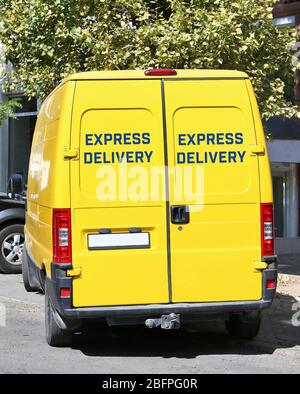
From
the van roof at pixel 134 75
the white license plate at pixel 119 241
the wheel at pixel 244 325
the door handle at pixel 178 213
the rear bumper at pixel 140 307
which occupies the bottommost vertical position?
the wheel at pixel 244 325

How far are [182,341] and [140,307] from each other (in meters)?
1.37

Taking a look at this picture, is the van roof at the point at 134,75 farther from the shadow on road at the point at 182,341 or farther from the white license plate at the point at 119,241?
the shadow on road at the point at 182,341

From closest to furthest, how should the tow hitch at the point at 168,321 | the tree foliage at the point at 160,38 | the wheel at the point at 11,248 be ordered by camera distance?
the tow hitch at the point at 168,321, the tree foliage at the point at 160,38, the wheel at the point at 11,248

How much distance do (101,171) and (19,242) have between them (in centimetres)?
606

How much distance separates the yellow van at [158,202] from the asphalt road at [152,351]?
1.36 ft

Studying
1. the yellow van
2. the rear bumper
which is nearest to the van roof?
the yellow van

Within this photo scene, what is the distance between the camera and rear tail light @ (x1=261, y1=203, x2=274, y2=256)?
609cm

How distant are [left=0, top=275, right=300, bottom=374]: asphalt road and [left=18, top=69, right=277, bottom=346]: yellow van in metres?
0.41

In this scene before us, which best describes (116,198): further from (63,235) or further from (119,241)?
(63,235)

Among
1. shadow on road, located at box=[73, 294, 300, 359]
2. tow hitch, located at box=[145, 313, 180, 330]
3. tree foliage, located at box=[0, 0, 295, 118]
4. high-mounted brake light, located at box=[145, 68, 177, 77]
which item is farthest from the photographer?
tree foliage, located at box=[0, 0, 295, 118]

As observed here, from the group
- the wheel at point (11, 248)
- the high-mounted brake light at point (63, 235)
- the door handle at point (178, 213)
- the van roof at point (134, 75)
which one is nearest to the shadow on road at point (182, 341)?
the high-mounted brake light at point (63, 235)

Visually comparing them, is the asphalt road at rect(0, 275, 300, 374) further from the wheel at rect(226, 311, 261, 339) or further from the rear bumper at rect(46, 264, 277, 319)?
the rear bumper at rect(46, 264, 277, 319)

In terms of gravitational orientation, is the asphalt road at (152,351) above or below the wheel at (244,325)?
below

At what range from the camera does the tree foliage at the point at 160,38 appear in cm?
933
